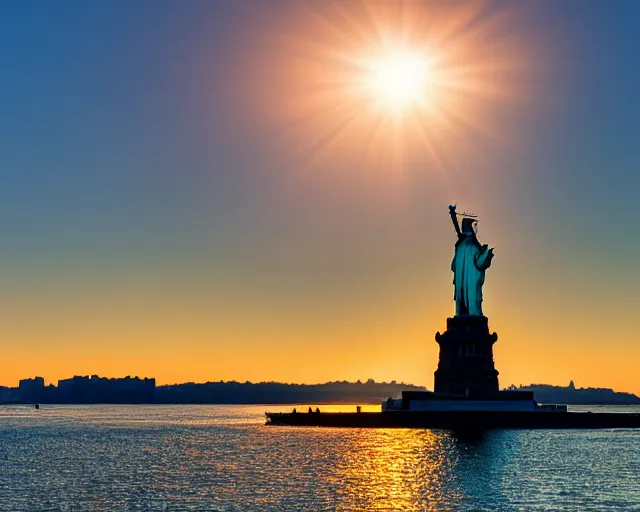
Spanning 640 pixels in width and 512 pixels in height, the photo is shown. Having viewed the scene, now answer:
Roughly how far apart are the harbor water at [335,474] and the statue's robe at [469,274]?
55.4 feet

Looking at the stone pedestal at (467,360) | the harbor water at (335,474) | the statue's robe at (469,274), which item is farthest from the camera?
the statue's robe at (469,274)

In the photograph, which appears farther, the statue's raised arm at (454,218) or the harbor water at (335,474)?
the statue's raised arm at (454,218)

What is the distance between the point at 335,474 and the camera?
5494 cm

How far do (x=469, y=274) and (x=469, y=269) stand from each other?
53cm

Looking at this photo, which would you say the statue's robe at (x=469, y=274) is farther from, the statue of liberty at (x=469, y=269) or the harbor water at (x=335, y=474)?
the harbor water at (x=335, y=474)

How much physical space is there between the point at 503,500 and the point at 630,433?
56896 mm

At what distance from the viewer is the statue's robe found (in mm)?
100750

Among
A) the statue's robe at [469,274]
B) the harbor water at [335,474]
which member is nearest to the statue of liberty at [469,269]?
the statue's robe at [469,274]

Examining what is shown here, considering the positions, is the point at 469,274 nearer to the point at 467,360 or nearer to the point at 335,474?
the point at 467,360

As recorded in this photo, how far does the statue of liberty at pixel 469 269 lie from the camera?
3967 inches

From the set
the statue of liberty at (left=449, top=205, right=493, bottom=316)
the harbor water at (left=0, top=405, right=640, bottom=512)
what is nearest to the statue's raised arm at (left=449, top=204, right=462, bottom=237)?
the statue of liberty at (left=449, top=205, right=493, bottom=316)

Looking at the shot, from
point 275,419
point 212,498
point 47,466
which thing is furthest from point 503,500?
point 275,419

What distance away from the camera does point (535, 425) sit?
9619cm

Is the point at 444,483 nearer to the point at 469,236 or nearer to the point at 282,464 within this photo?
the point at 282,464
